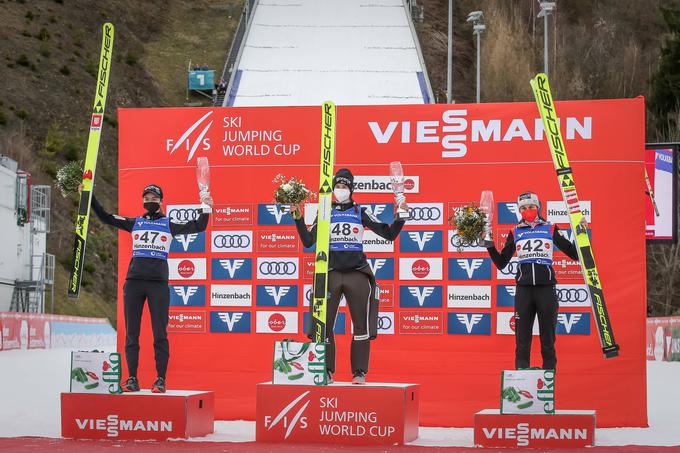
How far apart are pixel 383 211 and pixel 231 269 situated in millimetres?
1611

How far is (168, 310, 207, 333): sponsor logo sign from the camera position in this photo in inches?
448

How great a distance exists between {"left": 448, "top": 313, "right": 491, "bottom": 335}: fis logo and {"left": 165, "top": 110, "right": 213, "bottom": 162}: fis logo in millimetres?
2988

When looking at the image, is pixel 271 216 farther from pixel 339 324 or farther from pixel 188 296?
pixel 339 324

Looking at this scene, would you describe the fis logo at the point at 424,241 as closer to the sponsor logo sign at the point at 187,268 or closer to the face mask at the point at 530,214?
the face mask at the point at 530,214

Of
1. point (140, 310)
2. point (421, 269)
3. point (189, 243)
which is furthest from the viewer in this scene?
point (189, 243)

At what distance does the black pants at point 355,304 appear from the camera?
9422mm

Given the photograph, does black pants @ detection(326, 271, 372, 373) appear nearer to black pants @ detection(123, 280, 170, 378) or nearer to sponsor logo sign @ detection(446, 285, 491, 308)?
black pants @ detection(123, 280, 170, 378)

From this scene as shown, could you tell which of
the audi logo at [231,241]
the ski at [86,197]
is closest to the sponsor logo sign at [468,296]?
the audi logo at [231,241]

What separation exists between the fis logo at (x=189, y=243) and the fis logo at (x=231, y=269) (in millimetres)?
204

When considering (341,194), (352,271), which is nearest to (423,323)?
(352,271)

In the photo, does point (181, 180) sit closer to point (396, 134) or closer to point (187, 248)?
point (187, 248)

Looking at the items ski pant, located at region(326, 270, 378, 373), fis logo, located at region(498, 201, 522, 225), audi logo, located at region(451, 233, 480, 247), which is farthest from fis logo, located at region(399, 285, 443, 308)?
ski pant, located at region(326, 270, 378, 373)

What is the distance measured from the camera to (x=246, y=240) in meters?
11.4

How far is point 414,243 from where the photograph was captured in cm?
1123
